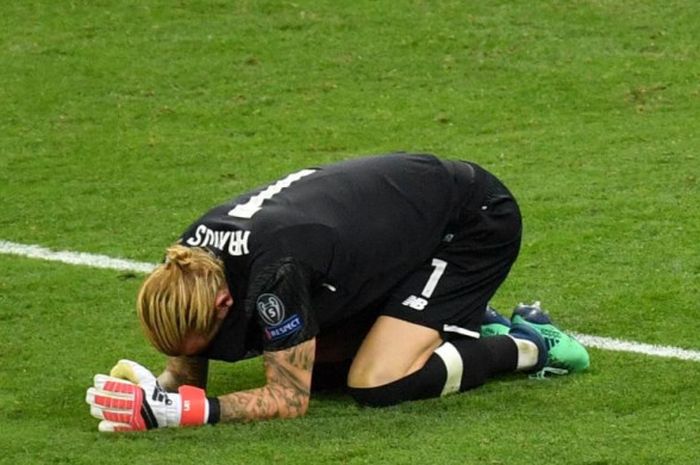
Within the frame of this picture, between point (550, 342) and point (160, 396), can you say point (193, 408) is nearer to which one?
point (160, 396)

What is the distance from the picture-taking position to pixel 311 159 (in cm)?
970

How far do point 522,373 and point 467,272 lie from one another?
1.46 feet

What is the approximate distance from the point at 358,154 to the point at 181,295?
4271 millimetres

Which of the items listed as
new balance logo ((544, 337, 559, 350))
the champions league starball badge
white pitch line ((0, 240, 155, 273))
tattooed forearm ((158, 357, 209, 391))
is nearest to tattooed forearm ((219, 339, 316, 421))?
the champions league starball badge

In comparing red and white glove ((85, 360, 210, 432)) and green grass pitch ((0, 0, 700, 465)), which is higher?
red and white glove ((85, 360, 210, 432))

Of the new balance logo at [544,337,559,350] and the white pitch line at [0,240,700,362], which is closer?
the new balance logo at [544,337,559,350]

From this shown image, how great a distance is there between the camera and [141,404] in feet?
18.1

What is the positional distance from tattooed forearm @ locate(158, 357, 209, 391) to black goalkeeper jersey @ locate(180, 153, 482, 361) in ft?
0.61

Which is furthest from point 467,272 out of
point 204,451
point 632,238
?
point 632,238

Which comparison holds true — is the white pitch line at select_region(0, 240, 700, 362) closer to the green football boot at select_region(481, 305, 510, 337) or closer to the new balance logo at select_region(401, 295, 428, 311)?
the green football boot at select_region(481, 305, 510, 337)

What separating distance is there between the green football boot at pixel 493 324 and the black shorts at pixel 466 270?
0.23 meters

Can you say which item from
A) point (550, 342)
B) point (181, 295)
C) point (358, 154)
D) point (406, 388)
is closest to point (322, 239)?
point (181, 295)

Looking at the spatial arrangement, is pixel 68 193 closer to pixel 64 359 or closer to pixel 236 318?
pixel 64 359

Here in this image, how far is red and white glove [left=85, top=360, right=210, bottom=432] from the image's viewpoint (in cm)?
551
